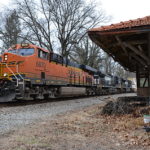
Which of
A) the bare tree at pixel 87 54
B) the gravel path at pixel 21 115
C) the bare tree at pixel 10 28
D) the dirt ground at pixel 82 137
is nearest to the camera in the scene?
the dirt ground at pixel 82 137

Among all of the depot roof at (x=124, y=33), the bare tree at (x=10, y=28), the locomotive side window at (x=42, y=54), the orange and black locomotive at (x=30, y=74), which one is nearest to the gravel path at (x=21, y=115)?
the orange and black locomotive at (x=30, y=74)

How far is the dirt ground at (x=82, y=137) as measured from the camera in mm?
4062

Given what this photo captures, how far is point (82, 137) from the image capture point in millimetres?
4754

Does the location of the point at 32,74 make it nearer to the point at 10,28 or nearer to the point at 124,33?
the point at 124,33

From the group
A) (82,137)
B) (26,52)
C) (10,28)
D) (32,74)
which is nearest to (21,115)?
(82,137)

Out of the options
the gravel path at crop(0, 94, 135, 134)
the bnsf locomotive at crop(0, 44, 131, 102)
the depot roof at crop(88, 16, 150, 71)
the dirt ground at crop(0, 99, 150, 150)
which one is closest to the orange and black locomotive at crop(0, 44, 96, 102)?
the bnsf locomotive at crop(0, 44, 131, 102)

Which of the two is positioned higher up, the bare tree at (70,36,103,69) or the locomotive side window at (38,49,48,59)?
the bare tree at (70,36,103,69)

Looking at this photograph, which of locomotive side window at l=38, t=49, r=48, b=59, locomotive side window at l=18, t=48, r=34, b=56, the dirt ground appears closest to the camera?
the dirt ground

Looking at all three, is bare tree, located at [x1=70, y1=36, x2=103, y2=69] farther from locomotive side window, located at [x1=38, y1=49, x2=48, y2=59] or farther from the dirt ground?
the dirt ground

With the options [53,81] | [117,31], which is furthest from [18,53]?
[117,31]

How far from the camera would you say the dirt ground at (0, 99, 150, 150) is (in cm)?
406

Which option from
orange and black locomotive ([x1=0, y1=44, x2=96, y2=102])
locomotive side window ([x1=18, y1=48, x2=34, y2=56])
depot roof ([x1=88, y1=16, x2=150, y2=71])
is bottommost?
orange and black locomotive ([x1=0, y1=44, x2=96, y2=102])

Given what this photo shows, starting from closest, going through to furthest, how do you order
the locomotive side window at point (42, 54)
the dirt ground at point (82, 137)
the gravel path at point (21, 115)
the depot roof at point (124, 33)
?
the dirt ground at point (82, 137), the gravel path at point (21, 115), the depot roof at point (124, 33), the locomotive side window at point (42, 54)

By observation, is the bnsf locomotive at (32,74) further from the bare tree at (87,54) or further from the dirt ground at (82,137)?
the bare tree at (87,54)
